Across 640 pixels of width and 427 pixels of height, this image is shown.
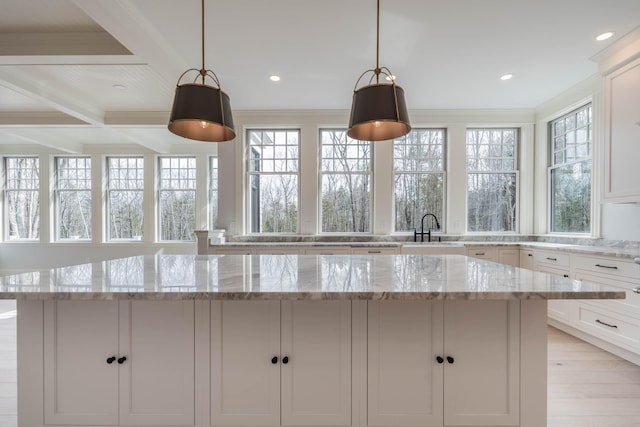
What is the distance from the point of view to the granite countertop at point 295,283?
1006 millimetres

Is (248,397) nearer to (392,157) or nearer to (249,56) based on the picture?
(249,56)

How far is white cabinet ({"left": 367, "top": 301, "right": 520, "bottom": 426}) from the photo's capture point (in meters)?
1.26

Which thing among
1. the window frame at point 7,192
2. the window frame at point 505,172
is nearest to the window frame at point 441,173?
the window frame at point 505,172

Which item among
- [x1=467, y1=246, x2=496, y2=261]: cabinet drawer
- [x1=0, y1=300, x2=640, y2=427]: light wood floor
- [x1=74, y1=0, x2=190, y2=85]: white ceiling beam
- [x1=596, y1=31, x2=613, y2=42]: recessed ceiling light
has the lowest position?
[x1=0, y1=300, x2=640, y2=427]: light wood floor

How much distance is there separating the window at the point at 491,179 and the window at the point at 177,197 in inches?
208

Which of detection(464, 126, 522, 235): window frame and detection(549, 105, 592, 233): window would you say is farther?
detection(464, 126, 522, 235): window frame

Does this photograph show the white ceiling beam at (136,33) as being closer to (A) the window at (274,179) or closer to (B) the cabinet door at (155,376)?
(A) the window at (274,179)

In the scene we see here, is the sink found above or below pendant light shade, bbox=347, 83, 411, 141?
below

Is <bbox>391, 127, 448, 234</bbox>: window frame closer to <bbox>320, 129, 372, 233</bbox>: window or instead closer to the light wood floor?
<bbox>320, 129, 372, 233</bbox>: window

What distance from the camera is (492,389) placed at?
1266 millimetres

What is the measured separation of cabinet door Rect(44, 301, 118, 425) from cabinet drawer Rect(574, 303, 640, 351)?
364 cm

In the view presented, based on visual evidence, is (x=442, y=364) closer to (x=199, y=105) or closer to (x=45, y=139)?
(x=199, y=105)

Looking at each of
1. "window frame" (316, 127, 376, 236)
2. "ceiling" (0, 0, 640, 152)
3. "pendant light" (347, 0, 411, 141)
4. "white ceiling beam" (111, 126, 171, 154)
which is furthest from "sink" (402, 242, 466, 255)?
"white ceiling beam" (111, 126, 171, 154)

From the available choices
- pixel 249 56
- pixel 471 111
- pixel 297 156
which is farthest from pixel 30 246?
pixel 471 111
